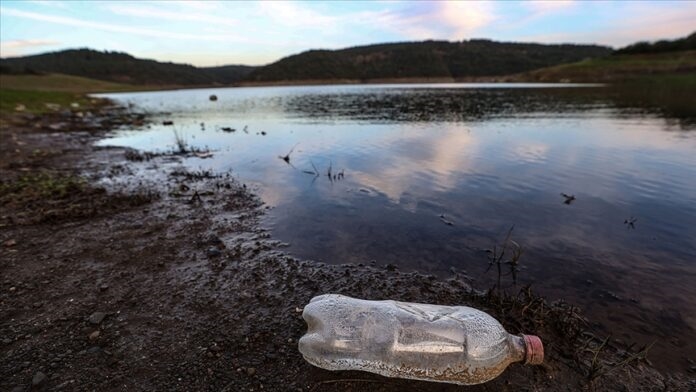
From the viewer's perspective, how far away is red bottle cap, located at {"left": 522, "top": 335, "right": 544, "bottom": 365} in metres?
3.25

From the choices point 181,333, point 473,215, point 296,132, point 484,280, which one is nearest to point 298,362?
point 181,333

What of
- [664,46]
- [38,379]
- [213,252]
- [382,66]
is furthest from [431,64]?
[38,379]

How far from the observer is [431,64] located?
178 metres

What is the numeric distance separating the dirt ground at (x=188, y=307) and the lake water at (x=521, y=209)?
66 centimetres

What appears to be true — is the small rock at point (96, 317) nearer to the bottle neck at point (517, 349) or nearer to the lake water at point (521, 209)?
the lake water at point (521, 209)

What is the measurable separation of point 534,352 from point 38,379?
4.75m

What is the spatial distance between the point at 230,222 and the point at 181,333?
13.2ft

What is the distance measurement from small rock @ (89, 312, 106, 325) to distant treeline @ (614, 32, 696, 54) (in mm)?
131120

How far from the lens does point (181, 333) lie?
4117 mm

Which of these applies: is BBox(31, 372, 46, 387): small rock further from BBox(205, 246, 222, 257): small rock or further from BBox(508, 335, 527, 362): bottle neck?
BBox(508, 335, 527, 362): bottle neck

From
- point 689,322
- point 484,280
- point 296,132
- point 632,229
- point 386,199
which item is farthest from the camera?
point 296,132

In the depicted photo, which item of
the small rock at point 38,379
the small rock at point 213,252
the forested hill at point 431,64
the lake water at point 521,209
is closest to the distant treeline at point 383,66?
the forested hill at point 431,64

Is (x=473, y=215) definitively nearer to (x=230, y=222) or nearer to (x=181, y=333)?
(x=230, y=222)

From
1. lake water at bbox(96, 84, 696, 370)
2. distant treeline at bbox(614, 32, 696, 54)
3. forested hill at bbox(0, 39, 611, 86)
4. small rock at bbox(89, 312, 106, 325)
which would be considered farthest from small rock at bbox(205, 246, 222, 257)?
forested hill at bbox(0, 39, 611, 86)
